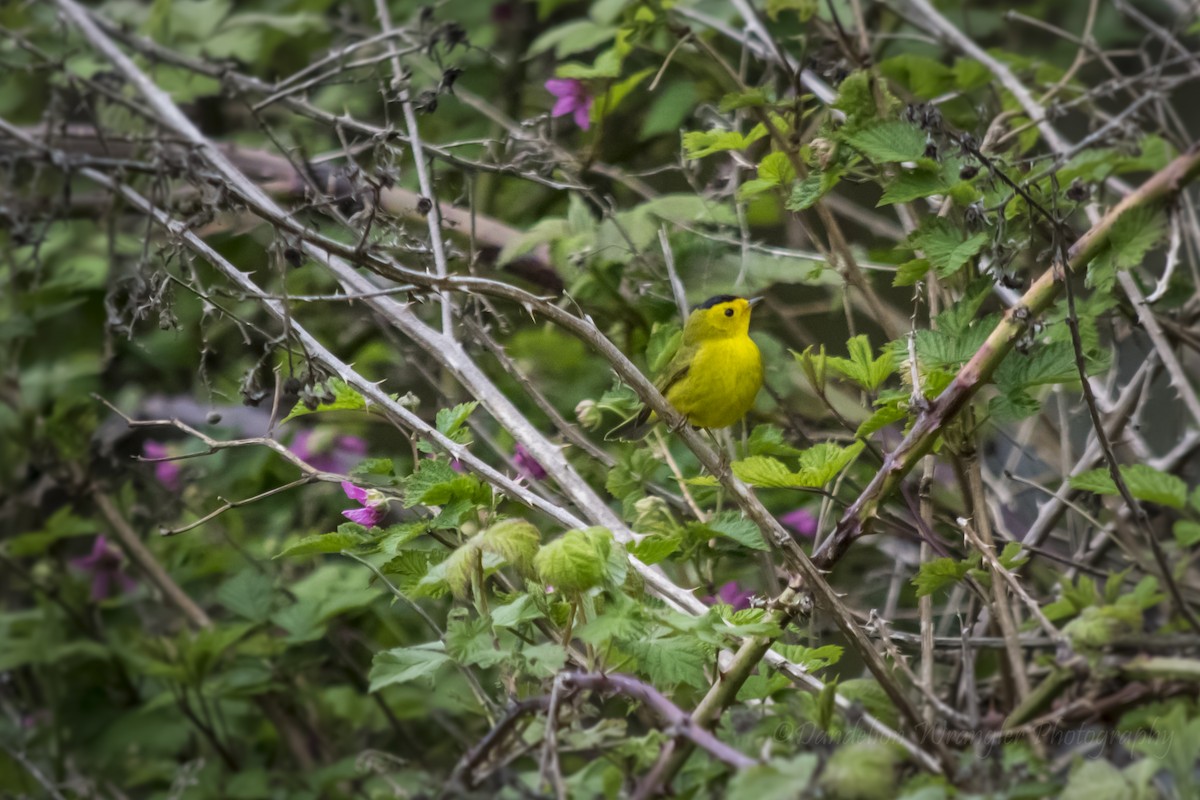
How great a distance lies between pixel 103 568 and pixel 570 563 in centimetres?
276

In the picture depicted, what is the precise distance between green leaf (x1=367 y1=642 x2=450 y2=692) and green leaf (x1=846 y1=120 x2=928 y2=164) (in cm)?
90

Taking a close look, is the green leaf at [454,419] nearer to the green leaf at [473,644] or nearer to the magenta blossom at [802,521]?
the green leaf at [473,644]

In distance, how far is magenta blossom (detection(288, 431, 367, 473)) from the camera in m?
3.26

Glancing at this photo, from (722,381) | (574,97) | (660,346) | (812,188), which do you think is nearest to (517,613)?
(812,188)

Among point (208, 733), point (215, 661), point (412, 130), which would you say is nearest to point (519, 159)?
point (412, 130)

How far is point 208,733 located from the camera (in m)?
3.02

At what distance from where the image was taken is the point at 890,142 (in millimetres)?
1694

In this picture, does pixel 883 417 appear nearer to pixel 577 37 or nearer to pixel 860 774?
pixel 860 774

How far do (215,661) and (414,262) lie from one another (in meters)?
1.10

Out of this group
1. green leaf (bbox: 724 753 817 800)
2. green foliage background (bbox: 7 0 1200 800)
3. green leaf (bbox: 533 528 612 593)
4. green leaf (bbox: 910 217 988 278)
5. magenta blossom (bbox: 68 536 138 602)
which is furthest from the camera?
magenta blossom (bbox: 68 536 138 602)

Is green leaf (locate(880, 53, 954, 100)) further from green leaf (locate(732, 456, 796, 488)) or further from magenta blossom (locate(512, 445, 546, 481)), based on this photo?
green leaf (locate(732, 456, 796, 488))

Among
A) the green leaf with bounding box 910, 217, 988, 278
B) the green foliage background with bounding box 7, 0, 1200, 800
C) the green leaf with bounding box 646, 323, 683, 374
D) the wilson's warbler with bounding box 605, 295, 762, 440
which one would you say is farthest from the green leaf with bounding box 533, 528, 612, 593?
the wilson's warbler with bounding box 605, 295, 762, 440

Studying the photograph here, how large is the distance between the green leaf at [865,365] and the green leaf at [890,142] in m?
0.26

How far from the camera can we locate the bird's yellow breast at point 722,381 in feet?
8.93
